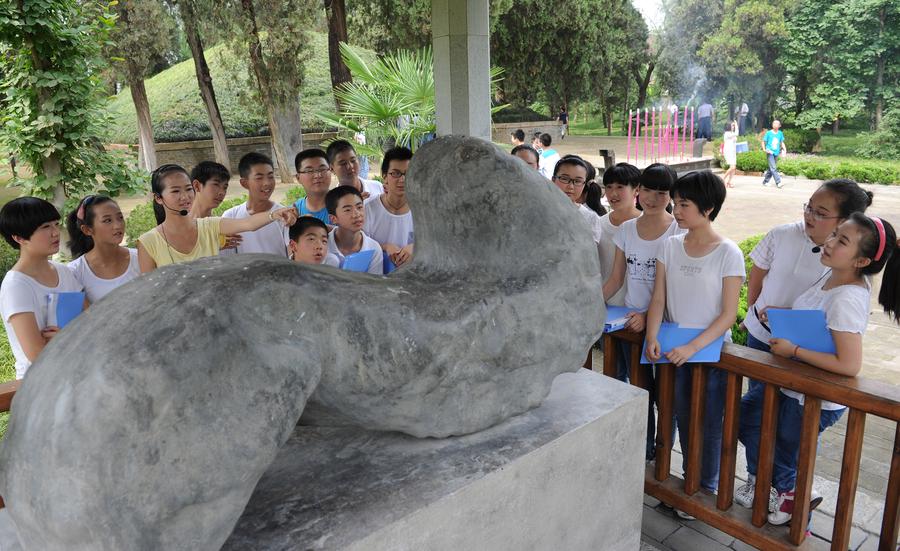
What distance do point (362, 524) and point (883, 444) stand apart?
11.9 ft

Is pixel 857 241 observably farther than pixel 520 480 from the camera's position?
Yes

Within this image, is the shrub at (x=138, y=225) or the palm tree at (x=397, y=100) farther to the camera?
the shrub at (x=138, y=225)

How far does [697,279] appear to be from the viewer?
2.56m

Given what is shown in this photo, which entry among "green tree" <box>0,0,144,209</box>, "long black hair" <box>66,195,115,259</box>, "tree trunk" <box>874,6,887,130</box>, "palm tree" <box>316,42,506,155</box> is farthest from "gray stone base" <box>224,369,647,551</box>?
"tree trunk" <box>874,6,887,130</box>

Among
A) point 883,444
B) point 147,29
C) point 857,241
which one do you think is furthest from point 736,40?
point 857,241

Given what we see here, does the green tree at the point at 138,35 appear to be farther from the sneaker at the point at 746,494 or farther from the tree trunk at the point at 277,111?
the sneaker at the point at 746,494

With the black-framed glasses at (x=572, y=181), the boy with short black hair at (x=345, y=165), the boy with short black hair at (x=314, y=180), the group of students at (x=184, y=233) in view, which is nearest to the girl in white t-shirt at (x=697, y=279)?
the black-framed glasses at (x=572, y=181)

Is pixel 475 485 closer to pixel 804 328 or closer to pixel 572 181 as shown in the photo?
pixel 804 328

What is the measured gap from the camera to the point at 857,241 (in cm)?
226

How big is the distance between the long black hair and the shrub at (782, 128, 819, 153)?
823 inches

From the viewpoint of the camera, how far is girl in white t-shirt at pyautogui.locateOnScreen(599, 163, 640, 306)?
9.96ft

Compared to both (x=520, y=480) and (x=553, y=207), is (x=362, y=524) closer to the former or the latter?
(x=520, y=480)

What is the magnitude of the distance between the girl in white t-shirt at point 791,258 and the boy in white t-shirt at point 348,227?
168 cm

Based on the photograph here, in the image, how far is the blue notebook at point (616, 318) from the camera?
2855 millimetres
